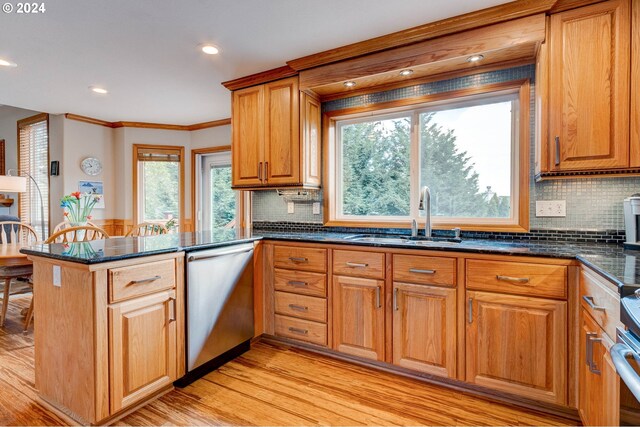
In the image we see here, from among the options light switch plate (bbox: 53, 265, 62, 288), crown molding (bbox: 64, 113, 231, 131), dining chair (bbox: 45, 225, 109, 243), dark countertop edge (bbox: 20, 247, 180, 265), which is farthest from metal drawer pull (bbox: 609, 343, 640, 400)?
crown molding (bbox: 64, 113, 231, 131)

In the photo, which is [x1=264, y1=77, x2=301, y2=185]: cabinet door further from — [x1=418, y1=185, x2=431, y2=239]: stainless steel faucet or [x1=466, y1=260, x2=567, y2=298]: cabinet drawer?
[x1=466, y1=260, x2=567, y2=298]: cabinet drawer

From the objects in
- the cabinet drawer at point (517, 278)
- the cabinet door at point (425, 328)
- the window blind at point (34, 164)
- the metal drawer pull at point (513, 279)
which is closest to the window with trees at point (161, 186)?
the window blind at point (34, 164)

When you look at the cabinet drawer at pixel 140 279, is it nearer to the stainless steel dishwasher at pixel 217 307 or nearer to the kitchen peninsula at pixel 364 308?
the kitchen peninsula at pixel 364 308

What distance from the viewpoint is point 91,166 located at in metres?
4.73

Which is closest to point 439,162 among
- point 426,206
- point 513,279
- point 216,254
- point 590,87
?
point 426,206

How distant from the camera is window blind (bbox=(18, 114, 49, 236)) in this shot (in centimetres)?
474

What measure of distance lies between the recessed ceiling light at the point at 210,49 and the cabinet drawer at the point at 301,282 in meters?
1.79

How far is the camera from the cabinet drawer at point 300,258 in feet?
8.10

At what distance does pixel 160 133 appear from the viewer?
5.05 meters

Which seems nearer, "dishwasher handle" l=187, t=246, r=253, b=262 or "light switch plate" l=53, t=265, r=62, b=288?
"light switch plate" l=53, t=265, r=62, b=288

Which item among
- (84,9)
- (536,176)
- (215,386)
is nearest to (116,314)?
(215,386)

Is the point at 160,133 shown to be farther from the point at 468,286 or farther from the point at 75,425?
the point at 468,286

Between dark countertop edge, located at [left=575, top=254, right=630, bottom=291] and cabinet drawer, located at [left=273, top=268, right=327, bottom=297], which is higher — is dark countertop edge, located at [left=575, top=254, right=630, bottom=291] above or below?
above

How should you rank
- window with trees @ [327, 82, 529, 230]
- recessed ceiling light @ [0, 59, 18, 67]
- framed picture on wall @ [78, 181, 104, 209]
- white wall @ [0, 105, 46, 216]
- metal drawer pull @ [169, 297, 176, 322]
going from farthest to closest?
1. white wall @ [0, 105, 46, 216]
2. framed picture on wall @ [78, 181, 104, 209]
3. recessed ceiling light @ [0, 59, 18, 67]
4. window with trees @ [327, 82, 529, 230]
5. metal drawer pull @ [169, 297, 176, 322]
